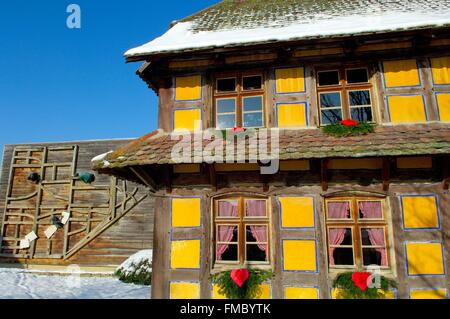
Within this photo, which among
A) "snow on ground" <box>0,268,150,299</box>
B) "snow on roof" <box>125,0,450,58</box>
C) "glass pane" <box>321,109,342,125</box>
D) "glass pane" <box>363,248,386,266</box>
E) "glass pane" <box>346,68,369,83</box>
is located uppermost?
"snow on roof" <box>125,0,450,58</box>

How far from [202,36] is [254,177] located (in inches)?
147

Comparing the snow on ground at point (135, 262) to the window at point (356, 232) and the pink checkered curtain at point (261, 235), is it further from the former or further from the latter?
the window at point (356, 232)

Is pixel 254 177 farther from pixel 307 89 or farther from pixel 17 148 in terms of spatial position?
pixel 17 148

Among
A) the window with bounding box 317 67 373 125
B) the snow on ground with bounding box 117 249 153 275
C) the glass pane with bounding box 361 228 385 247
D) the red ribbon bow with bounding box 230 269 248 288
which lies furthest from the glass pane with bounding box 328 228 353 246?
the snow on ground with bounding box 117 249 153 275

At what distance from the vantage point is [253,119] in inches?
271

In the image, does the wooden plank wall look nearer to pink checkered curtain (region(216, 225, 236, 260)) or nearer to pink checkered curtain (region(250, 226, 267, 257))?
pink checkered curtain (region(216, 225, 236, 260))

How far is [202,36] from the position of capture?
23.9 ft

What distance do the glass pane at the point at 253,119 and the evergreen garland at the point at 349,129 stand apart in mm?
1476

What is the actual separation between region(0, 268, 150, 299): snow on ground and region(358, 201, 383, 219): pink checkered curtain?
258 inches

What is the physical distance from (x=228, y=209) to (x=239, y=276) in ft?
4.61

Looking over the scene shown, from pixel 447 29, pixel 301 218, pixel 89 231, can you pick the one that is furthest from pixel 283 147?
pixel 89 231

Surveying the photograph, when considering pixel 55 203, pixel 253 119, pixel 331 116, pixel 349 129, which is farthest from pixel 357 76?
pixel 55 203

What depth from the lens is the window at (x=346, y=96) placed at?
257 inches

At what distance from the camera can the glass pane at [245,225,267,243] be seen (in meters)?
6.32
